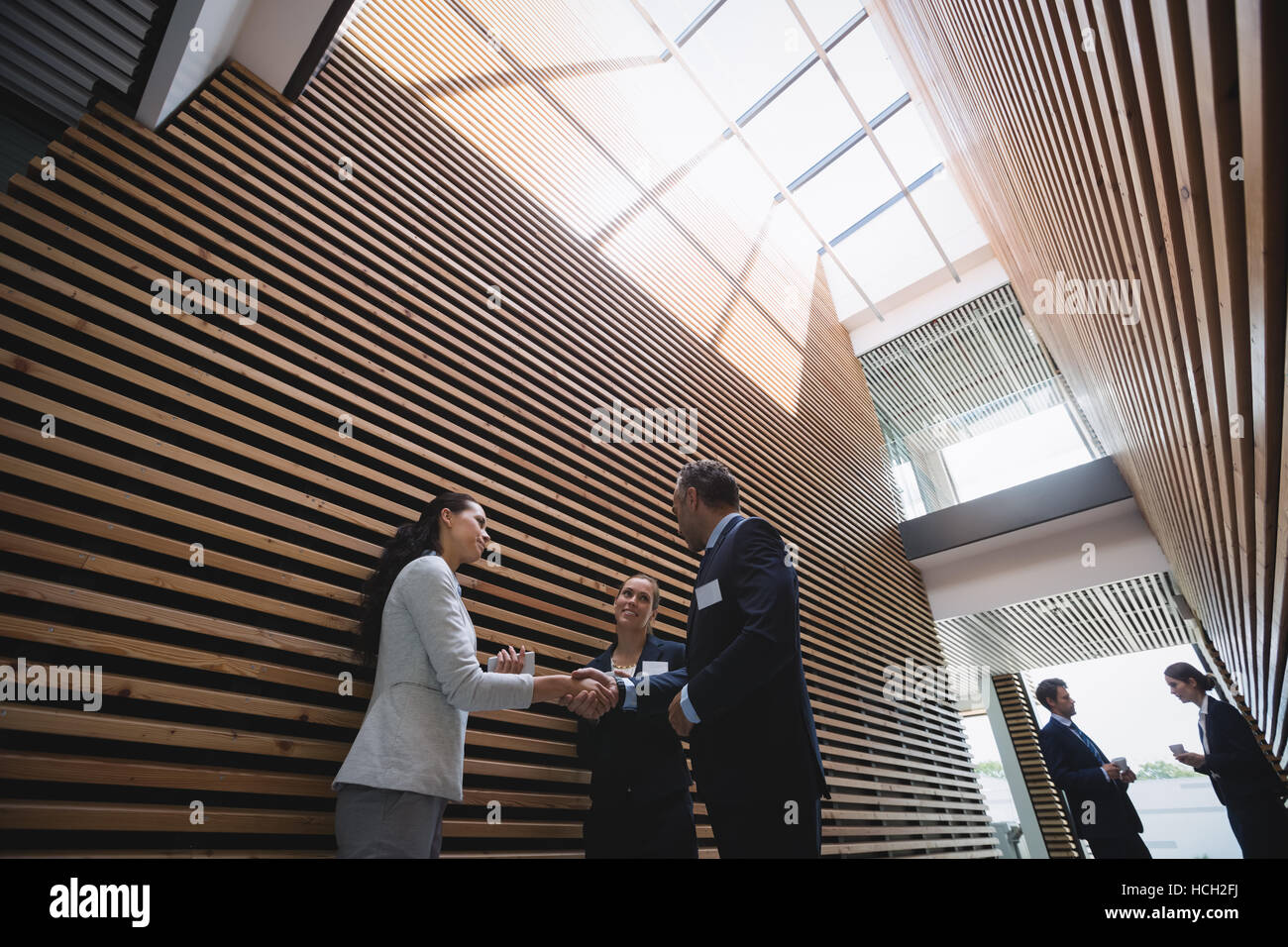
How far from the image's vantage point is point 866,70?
7297mm

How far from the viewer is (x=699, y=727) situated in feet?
5.13

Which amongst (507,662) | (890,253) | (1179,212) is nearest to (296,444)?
(507,662)

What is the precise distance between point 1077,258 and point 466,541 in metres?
2.84

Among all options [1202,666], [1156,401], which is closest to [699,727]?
[1156,401]

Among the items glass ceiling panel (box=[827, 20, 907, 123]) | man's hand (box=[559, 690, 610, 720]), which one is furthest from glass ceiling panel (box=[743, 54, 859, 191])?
man's hand (box=[559, 690, 610, 720])

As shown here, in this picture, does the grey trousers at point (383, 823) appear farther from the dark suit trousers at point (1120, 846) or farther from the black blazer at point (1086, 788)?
the dark suit trousers at point (1120, 846)

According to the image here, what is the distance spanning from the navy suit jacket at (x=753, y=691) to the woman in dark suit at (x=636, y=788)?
45 centimetres

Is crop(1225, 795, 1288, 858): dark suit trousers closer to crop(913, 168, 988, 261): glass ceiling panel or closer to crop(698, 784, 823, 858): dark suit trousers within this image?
crop(698, 784, 823, 858): dark suit trousers

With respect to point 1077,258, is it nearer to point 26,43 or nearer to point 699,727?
point 699,727

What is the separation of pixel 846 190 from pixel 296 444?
814 centimetres

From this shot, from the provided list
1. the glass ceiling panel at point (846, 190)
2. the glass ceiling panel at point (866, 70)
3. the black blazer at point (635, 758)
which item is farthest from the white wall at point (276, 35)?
the glass ceiling panel at point (846, 190)

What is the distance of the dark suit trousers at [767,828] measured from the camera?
53.9 inches

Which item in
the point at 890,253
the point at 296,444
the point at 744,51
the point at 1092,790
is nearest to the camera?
the point at 296,444

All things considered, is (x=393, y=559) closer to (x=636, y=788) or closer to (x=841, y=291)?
(x=636, y=788)
